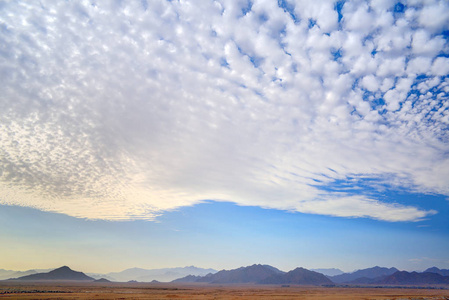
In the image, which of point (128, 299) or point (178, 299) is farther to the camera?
point (178, 299)

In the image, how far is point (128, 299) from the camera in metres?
64.8

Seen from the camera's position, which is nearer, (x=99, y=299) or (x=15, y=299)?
(x=15, y=299)

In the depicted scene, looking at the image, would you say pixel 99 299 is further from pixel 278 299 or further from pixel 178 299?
pixel 278 299

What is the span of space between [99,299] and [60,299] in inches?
345

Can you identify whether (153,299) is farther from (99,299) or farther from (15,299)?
(15,299)

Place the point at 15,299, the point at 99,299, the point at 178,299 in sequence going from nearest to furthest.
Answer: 1. the point at 15,299
2. the point at 99,299
3. the point at 178,299

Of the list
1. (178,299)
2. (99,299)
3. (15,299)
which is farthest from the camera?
(178,299)

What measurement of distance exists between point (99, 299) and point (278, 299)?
47.0 meters

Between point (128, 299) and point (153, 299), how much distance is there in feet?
21.2

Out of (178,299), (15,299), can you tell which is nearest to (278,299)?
(178,299)

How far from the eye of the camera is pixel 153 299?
222 ft

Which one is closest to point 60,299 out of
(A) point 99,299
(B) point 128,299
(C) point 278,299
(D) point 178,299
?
(A) point 99,299

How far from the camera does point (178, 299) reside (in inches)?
2746

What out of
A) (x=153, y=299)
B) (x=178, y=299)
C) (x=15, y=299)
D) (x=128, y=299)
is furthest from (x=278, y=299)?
(x=15, y=299)
